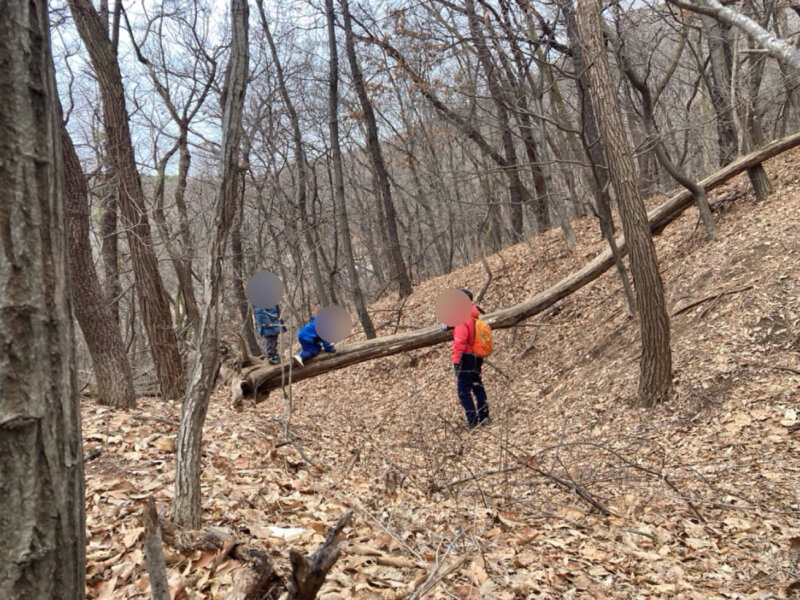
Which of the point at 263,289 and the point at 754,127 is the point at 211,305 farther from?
the point at 754,127

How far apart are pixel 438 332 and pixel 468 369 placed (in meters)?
1.72

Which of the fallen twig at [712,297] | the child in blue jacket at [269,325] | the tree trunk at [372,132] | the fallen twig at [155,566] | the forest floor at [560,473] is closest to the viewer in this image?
the fallen twig at [155,566]

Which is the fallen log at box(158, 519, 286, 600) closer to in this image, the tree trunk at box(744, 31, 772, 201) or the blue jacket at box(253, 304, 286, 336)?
the blue jacket at box(253, 304, 286, 336)

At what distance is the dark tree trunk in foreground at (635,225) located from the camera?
20.7ft

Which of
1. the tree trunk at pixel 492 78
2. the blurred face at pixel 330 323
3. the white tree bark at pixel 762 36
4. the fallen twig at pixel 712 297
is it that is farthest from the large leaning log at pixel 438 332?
the white tree bark at pixel 762 36

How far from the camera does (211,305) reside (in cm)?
351

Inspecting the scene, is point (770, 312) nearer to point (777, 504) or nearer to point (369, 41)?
point (777, 504)

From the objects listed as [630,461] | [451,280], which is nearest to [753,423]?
[630,461]

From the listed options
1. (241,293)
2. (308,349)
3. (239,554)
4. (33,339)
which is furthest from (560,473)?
(241,293)

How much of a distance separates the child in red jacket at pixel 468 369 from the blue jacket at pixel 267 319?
315 centimetres

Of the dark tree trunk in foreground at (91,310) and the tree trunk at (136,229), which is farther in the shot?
the tree trunk at (136,229)

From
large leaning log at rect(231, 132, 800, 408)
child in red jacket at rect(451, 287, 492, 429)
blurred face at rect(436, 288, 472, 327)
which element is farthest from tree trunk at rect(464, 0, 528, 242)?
child in red jacket at rect(451, 287, 492, 429)

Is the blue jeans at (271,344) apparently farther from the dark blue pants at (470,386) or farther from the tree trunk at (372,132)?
the tree trunk at (372,132)

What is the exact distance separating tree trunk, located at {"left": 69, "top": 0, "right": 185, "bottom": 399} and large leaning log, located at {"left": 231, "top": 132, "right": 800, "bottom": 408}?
110cm
